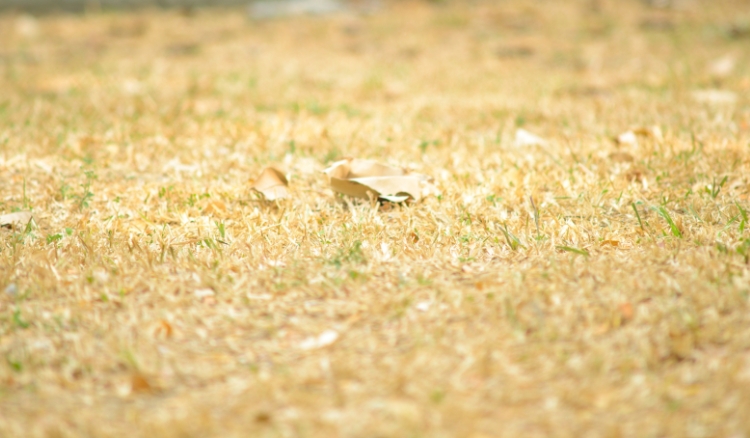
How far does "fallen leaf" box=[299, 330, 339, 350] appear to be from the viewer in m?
1.54

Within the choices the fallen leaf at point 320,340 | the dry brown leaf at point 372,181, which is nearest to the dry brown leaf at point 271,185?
the dry brown leaf at point 372,181

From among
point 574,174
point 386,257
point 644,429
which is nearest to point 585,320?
point 644,429

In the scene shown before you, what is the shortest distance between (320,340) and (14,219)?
1.25m

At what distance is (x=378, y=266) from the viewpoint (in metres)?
1.87

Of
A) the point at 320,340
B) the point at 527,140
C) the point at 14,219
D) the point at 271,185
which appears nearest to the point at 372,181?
the point at 271,185

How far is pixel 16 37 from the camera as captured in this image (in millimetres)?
6160

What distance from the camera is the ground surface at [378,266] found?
4.39ft

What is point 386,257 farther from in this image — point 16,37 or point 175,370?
point 16,37


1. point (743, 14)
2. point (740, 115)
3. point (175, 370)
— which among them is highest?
point (743, 14)

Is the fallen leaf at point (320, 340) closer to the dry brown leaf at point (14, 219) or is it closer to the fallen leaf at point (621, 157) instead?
the dry brown leaf at point (14, 219)

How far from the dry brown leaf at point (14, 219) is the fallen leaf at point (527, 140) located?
1.94 m

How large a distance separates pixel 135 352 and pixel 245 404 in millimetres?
329

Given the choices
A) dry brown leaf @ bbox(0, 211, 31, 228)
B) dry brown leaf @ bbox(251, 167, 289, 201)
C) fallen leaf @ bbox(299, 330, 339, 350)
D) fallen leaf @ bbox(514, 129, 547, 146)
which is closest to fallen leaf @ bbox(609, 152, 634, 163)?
fallen leaf @ bbox(514, 129, 547, 146)

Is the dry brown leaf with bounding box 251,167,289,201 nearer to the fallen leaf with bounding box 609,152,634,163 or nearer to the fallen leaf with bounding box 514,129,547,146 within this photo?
the fallen leaf with bounding box 514,129,547,146
